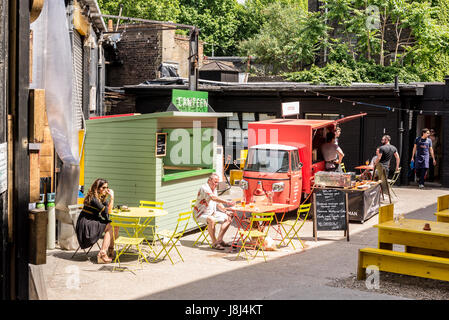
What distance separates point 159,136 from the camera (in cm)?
1174

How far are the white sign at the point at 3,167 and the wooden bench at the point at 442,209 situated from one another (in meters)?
7.56

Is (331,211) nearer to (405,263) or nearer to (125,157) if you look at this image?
(405,263)

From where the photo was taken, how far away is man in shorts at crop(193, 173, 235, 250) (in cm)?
1121

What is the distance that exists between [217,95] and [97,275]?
16885 millimetres

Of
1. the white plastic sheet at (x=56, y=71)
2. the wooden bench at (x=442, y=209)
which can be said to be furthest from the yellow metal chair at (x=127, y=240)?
the wooden bench at (x=442, y=209)

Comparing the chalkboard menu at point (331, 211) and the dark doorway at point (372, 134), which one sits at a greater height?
the dark doorway at point (372, 134)

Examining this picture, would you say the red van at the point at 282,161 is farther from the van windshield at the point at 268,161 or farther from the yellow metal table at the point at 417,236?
the yellow metal table at the point at 417,236

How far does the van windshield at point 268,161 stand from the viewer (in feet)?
45.8

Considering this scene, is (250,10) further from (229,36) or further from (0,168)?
(0,168)

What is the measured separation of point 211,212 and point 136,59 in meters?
25.7

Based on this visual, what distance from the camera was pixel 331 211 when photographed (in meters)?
12.4
